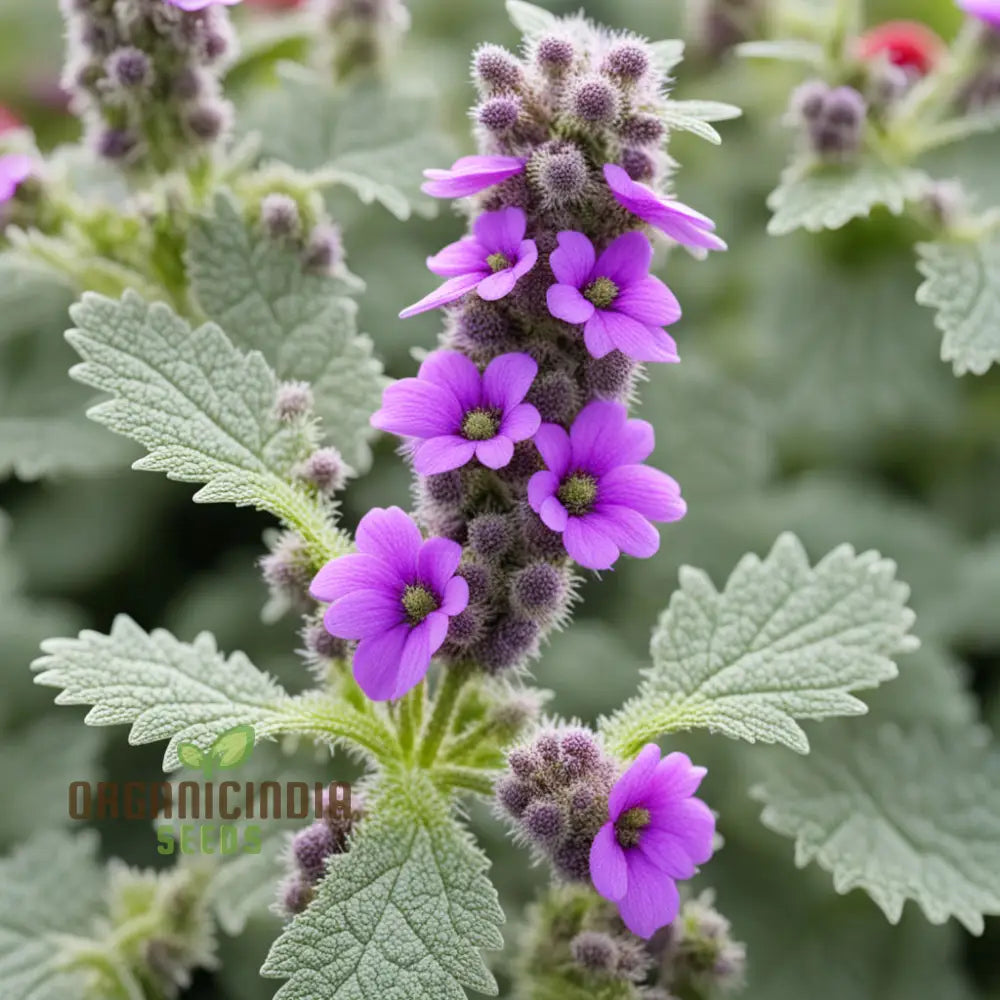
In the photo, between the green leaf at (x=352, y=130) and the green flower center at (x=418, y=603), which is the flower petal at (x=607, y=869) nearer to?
the green flower center at (x=418, y=603)

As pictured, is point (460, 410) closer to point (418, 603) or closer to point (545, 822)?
point (418, 603)

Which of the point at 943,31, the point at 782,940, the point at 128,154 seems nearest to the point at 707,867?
the point at 782,940

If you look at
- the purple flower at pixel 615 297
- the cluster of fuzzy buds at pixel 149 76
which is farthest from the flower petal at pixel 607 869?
the cluster of fuzzy buds at pixel 149 76

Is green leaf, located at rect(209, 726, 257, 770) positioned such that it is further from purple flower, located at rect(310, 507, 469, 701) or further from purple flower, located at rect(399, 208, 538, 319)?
purple flower, located at rect(399, 208, 538, 319)

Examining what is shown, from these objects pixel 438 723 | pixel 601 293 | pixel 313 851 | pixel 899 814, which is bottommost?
pixel 899 814

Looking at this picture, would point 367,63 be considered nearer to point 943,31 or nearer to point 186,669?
point 186,669

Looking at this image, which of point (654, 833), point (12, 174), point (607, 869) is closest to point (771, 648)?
point (654, 833)

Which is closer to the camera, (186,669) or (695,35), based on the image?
(186,669)
